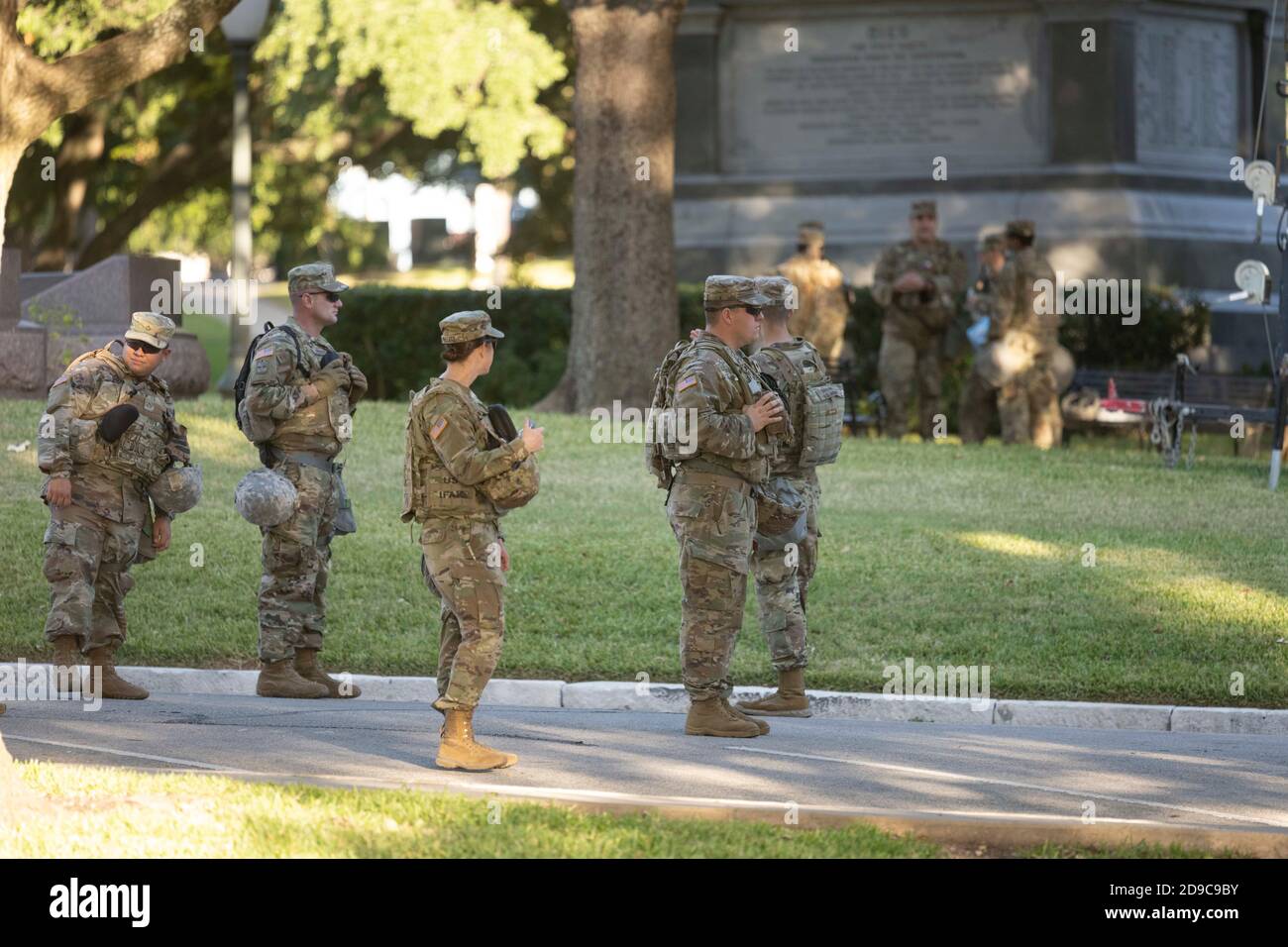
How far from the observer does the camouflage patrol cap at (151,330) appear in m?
11.3

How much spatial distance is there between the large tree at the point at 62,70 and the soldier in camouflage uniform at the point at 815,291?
8911 mm

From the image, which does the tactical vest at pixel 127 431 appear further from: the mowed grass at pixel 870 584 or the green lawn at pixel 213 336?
the green lawn at pixel 213 336

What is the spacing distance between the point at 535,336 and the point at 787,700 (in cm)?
1370

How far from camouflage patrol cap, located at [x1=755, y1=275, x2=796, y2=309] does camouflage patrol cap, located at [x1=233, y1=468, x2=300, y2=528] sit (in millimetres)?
2804

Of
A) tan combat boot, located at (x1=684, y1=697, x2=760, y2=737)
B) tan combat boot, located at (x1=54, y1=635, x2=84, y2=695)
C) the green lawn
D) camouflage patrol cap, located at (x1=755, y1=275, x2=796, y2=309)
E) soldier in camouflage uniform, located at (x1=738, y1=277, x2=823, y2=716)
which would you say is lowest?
tan combat boot, located at (x1=684, y1=697, x2=760, y2=737)

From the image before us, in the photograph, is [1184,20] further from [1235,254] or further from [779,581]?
[779,581]

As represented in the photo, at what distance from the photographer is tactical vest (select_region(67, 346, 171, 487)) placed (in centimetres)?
1130

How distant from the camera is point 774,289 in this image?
33.2ft

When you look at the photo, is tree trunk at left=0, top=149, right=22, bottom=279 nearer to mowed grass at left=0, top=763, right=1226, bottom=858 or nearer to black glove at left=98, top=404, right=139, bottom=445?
black glove at left=98, top=404, right=139, bottom=445

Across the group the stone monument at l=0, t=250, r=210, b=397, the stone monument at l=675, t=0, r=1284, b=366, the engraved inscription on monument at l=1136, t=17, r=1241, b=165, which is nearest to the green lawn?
the stone monument at l=675, t=0, r=1284, b=366

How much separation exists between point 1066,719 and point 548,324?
538 inches

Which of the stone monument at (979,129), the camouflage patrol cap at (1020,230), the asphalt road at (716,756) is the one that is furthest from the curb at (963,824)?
the stone monument at (979,129)

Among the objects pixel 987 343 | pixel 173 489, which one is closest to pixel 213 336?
pixel 987 343
